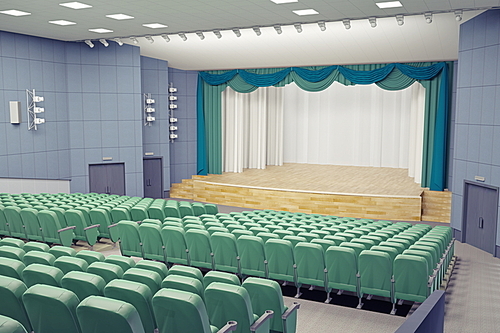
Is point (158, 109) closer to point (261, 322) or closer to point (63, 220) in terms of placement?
point (63, 220)

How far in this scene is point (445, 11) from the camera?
979 centimetres

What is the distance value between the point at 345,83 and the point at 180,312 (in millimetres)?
14782

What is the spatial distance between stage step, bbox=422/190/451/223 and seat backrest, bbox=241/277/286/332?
36.8 feet

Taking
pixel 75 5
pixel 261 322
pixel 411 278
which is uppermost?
pixel 75 5

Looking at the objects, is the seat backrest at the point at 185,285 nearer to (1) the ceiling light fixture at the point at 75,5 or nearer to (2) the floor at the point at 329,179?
(1) the ceiling light fixture at the point at 75,5

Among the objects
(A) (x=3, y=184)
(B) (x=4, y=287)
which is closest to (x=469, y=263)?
(B) (x=4, y=287)

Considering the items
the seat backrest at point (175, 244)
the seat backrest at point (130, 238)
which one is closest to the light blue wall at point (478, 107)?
the seat backrest at point (175, 244)

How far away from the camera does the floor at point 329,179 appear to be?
15.5 meters

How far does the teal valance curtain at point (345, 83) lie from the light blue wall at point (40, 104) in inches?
240

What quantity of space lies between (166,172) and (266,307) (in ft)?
A: 46.9

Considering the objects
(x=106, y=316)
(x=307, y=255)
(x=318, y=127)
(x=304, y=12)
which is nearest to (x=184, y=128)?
(x=318, y=127)

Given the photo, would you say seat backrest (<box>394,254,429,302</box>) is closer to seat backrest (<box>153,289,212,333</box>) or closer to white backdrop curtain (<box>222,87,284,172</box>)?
seat backrest (<box>153,289,212,333</box>)

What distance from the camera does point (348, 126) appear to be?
2177 centimetres

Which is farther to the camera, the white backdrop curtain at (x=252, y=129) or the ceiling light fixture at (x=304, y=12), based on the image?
the white backdrop curtain at (x=252, y=129)
